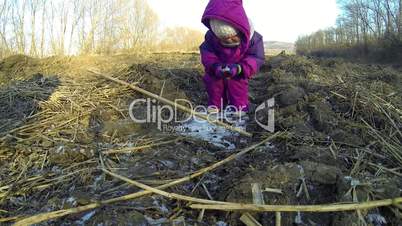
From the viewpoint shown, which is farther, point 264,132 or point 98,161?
point 264,132

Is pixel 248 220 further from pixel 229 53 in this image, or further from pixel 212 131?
pixel 229 53

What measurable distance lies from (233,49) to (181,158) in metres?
1.74

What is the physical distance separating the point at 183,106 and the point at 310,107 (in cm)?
116

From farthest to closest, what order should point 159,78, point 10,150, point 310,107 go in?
point 159,78 < point 310,107 < point 10,150

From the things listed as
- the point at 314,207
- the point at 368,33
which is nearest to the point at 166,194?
the point at 314,207

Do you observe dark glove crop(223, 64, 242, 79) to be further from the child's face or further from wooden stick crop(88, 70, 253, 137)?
wooden stick crop(88, 70, 253, 137)

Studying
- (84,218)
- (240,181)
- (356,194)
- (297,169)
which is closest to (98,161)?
(84,218)

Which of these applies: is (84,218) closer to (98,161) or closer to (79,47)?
(98,161)

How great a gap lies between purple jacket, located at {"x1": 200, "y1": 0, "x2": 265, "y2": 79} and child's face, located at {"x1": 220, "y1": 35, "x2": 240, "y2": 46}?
58 millimetres

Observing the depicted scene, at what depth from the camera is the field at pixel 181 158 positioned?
7.92ft

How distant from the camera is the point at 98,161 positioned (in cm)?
310

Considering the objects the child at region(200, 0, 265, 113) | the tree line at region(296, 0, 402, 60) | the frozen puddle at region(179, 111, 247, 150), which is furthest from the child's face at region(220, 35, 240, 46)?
the tree line at region(296, 0, 402, 60)

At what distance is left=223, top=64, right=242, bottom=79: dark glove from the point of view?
4.27 metres

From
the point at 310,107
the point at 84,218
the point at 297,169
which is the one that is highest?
the point at 310,107
